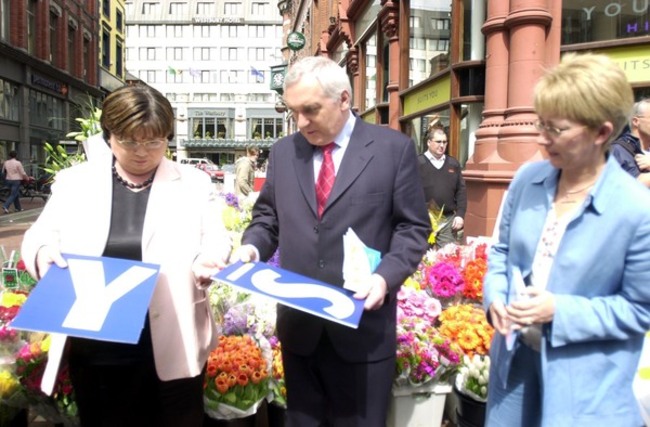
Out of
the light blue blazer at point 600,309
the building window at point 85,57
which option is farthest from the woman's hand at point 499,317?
the building window at point 85,57

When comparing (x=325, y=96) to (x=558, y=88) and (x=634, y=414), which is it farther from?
(x=634, y=414)

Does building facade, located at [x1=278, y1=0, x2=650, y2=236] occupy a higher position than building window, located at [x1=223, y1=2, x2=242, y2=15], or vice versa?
building window, located at [x1=223, y1=2, x2=242, y2=15]

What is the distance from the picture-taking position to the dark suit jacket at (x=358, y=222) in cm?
205

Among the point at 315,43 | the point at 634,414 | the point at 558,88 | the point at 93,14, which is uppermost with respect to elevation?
the point at 93,14

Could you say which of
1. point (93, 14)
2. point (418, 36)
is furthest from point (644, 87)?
point (93, 14)

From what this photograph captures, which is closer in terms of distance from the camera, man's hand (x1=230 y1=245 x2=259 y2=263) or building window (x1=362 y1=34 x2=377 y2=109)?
man's hand (x1=230 y1=245 x2=259 y2=263)

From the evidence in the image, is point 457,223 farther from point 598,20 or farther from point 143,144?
point 143,144

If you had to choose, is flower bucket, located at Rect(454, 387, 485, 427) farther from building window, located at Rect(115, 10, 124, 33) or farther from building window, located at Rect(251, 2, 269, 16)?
building window, located at Rect(251, 2, 269, 16)

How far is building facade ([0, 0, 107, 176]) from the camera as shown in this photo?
81.4 ft

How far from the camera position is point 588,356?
5.20 feet

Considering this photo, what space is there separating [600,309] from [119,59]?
49.6 meters

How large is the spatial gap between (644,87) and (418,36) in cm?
470

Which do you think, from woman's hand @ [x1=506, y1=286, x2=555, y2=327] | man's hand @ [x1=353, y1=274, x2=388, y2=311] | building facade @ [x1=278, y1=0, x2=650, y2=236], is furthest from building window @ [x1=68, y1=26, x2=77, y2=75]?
woman's hand @ [x1=506, y1=286, x2=555, y2=327]

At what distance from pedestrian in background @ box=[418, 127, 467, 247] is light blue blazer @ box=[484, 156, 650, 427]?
3.79 metres
